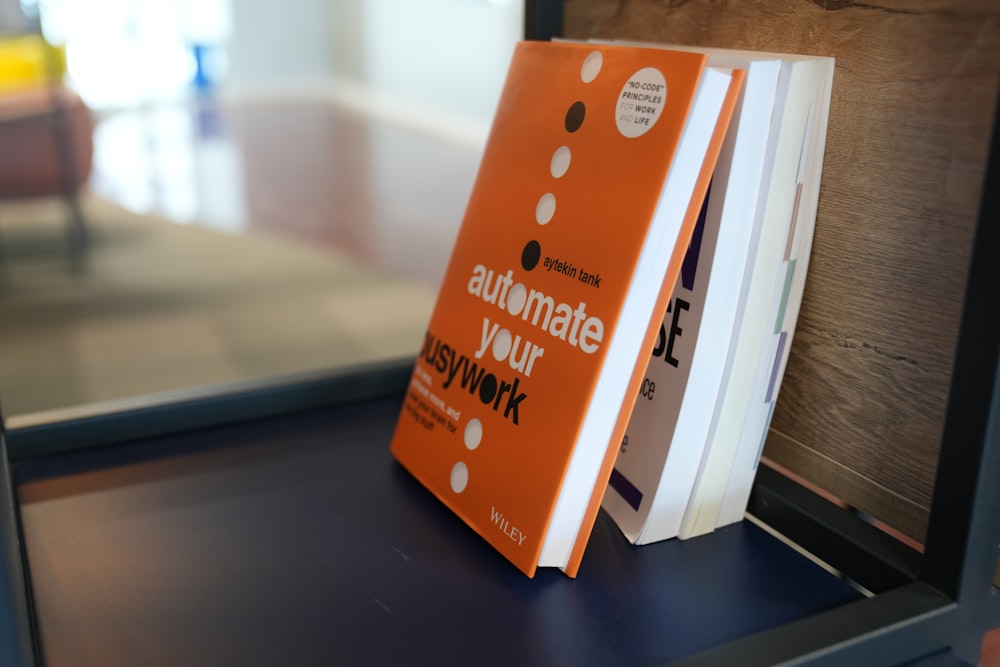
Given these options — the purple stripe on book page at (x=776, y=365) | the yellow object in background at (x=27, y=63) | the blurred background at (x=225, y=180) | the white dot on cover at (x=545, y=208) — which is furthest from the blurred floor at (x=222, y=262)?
the purple stripe on book page at (x=776, y=365)

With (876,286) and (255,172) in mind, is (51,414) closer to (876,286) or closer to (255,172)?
(876,286)

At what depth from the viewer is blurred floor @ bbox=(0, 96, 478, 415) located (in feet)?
7.23

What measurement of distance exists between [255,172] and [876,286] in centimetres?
446

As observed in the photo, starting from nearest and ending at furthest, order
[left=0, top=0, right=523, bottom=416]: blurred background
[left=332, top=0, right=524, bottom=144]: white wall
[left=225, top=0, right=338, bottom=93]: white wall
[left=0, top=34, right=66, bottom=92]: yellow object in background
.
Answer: [left=0, top=0, right=523, bottom=416]: blurred background → [left=0, top=34, right=66, bottom=92]: yellow object in background → [left=332, top=0, right=524, bottom=144]: white wall → [left=225, top=0, right=338, bottom=93]: white wall

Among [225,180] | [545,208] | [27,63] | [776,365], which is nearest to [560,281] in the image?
[545,208]

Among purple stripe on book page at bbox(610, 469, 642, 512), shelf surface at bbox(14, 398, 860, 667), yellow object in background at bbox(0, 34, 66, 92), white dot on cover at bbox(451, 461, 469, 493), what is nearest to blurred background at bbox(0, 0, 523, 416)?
yellow object in background at bbox(0, 34, 66, 92)

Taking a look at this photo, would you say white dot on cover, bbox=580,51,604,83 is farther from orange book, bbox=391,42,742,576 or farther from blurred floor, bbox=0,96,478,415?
blurred floor, bbox=0,96,478,415

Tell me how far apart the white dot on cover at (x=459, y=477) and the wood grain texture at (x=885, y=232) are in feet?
0.79

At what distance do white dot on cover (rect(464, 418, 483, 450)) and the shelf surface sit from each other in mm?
63

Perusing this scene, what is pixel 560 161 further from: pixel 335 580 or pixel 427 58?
pixel 427 58

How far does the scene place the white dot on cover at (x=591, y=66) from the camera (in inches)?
23.7

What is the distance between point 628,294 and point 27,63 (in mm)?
3041

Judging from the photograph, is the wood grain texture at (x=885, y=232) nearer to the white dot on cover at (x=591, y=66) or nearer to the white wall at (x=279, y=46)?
the white dot on cover at (x=591, y=66)

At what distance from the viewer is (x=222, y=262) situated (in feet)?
10.3
